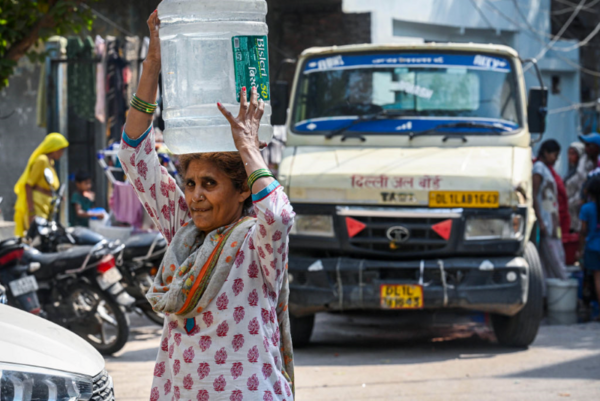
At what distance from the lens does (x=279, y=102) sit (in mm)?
7754

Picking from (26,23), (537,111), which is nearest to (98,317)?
(26,23)

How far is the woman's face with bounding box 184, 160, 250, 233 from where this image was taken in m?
2.66

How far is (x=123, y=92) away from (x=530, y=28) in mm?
9822

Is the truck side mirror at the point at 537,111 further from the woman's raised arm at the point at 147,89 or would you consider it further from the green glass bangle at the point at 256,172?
the green glass bangle at the point at 256,172

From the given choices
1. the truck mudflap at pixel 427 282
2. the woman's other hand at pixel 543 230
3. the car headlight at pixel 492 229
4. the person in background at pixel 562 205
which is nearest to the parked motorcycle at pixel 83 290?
the truck mudflap at pixel 427 282

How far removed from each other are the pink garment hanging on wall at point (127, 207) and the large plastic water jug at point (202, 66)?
18.4 ft

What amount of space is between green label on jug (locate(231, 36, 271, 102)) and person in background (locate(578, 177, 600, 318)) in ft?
22.3

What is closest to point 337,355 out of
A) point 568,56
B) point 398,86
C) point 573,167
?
point 398,86

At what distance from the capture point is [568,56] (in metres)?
19.4

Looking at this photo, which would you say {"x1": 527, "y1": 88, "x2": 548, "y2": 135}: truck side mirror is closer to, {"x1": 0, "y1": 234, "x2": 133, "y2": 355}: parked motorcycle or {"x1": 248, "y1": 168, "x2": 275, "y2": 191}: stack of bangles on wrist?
{"x1": 0, "y1": 234, "x2": 133, "y2": 355}: parked motorcycle

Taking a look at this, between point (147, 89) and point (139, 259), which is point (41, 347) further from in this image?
point (139, 259)

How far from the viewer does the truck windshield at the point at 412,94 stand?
7.50m

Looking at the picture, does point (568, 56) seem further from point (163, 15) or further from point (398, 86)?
point (163, 15)

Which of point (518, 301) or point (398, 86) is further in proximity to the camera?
point (398, 86)
